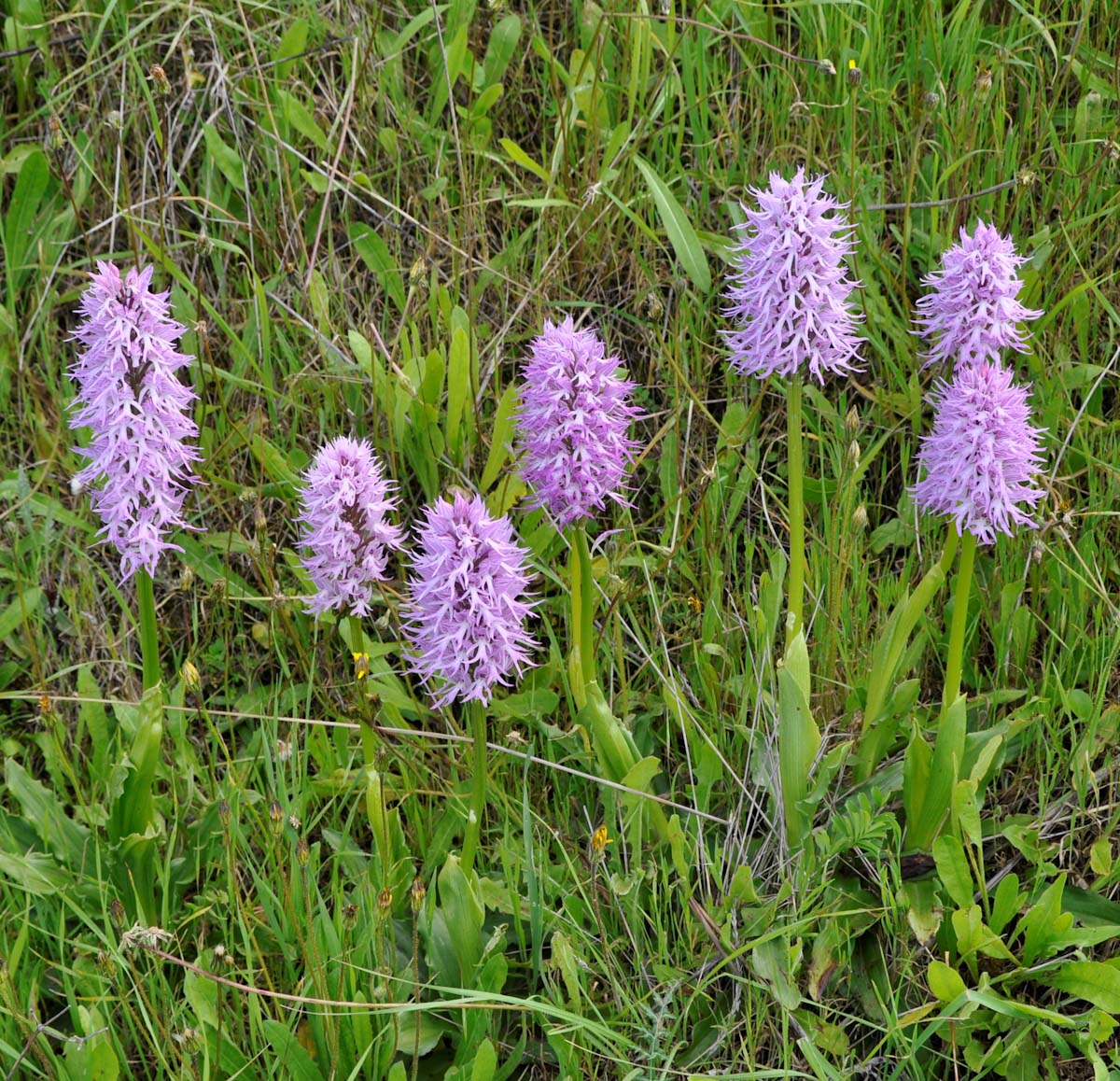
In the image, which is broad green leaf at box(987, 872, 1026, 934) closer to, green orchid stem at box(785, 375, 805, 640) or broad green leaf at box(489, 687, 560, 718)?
green orchid stem at box(785, 375, 805, 640)

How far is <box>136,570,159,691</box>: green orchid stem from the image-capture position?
2.97 metres

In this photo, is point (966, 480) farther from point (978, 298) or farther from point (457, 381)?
point (457, 381)

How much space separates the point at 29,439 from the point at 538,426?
2109 mm

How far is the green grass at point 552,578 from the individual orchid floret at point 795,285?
0.63 m

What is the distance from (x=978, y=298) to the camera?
9.12 feet

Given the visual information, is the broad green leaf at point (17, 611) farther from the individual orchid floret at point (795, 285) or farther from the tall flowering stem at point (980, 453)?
the tall flowering stem at point (980, 453)

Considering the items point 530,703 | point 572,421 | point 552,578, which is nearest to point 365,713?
point 530,703

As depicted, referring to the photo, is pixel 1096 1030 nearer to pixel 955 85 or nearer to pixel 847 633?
pixel 847 633

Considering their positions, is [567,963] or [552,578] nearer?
[567,963]

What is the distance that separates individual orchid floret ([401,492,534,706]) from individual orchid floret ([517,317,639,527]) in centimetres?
29

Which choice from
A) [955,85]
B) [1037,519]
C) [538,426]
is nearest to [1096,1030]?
[1037,519]

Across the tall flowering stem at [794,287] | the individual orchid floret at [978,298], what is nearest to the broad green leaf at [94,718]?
the tall flowering stem at [794,287]

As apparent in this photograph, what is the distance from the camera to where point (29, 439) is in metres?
4.11

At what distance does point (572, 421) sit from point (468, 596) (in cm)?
47
